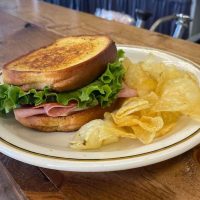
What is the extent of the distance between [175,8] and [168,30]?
0.24m

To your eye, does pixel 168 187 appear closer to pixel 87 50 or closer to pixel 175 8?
pixel 87 50

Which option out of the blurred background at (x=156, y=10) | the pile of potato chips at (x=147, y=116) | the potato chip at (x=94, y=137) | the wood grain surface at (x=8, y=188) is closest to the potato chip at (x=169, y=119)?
the pile of potato chips at (x=147, y=116)

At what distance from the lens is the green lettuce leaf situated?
0.70 metres

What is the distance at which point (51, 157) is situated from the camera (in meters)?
0.57

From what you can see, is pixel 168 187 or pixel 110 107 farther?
pixel 110 107

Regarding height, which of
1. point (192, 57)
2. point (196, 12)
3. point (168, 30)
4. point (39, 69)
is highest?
point (39, 69)

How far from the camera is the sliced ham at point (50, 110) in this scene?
0.70 metres

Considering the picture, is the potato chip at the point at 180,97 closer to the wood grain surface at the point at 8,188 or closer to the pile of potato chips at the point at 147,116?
the pile of potato chips at the point at 147,116

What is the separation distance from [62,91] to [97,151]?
0.18 meters

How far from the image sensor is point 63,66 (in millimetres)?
749

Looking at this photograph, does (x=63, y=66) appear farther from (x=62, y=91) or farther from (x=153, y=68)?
(x=153, y=68)

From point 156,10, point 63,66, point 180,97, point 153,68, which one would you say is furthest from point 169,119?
→ point 156,10

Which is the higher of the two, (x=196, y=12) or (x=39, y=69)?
(x=39, y=69)

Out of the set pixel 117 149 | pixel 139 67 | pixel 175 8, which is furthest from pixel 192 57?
pixel 175 8
